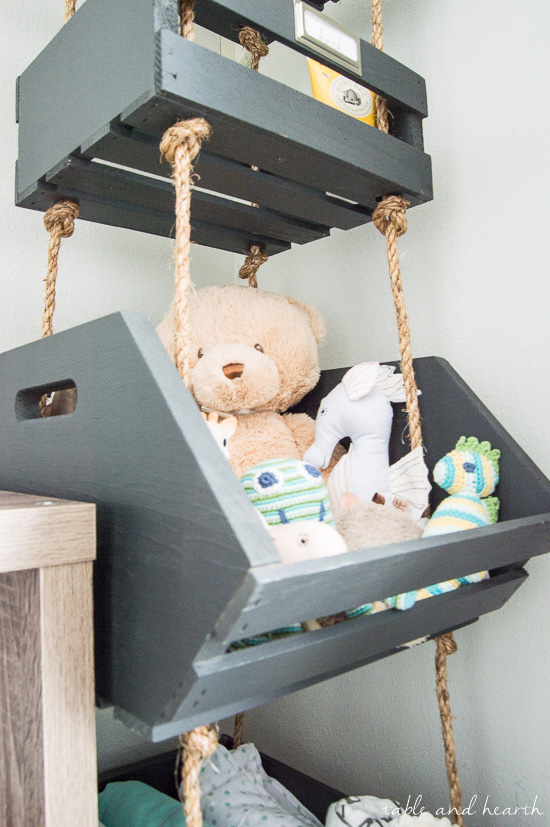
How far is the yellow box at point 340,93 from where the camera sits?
809mm

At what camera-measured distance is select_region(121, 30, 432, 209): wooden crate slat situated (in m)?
0.60

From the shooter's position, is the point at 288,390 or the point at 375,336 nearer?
the point at 288,390

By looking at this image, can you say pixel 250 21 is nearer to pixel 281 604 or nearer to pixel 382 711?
pixel 281 604

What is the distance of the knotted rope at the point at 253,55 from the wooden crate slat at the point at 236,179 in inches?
1.4

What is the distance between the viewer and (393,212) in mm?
854

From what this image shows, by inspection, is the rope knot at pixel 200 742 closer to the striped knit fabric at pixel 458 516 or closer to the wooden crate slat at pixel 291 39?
the striped knit fabric at pixel 458 516

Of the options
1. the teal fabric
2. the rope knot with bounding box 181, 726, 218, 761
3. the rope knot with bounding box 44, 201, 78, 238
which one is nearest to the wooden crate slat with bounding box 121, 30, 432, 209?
the rope knot with bounding box 44, 201, 78, 238

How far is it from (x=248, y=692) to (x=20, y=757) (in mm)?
255

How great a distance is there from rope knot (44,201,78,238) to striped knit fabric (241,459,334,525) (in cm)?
48

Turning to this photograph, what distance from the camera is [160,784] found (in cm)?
114

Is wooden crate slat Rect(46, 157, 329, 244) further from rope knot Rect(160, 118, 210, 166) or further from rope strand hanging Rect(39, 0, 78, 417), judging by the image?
rope knot Rect(160, 118, 210, 166)

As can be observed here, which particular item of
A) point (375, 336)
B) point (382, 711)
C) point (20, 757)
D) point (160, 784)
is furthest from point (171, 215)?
point (160, 784)

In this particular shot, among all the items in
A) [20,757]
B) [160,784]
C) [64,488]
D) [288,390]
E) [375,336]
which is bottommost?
[160,784]

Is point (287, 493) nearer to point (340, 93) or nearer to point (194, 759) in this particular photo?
point (194, 759)
